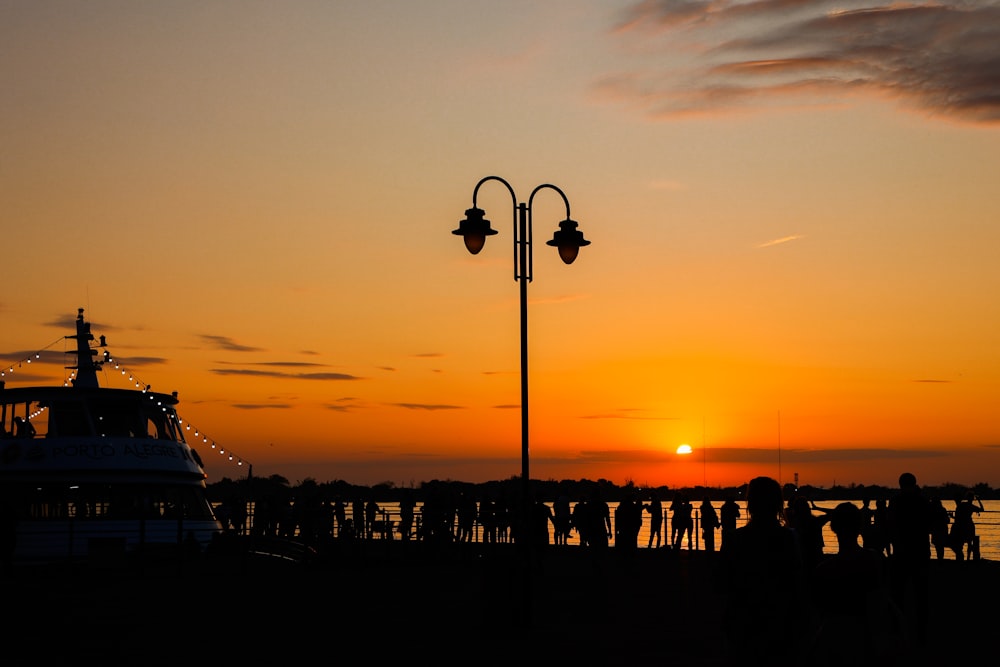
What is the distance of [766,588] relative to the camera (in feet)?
27.8

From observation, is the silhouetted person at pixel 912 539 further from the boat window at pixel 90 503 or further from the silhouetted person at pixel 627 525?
the boat window at pixel 90 503

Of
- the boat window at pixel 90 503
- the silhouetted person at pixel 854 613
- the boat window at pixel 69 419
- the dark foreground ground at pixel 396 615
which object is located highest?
the boat window at pixel 69 419

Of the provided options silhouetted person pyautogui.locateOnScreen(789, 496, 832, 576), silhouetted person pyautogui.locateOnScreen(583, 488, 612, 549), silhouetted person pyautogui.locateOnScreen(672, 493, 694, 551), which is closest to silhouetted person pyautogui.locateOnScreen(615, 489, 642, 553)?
silhouetted person pyautogui.locateOnScreen(583, 488, 612, 549)

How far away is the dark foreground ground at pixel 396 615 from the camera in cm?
1496

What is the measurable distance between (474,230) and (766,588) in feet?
40.3

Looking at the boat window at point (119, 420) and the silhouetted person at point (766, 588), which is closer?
the silhouetted person at point (766, 588)

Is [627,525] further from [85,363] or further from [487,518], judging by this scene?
[85,363]

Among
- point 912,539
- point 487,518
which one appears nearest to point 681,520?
point 487,518

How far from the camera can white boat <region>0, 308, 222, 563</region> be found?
105 ft

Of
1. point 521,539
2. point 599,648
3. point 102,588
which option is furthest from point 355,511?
point 599,648

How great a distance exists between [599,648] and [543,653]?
0.72m

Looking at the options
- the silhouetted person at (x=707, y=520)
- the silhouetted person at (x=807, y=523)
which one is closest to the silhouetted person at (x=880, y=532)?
the silhouetted person at (x=807, y=523)

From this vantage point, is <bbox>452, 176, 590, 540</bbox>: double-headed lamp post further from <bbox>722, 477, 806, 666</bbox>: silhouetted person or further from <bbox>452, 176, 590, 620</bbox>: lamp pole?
<bbox>722, 477, 806, 666</bbox>: silhouetted person

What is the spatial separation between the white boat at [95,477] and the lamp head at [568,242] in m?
14.5
